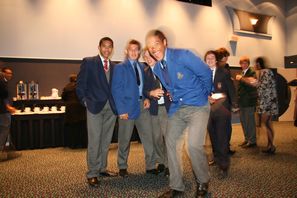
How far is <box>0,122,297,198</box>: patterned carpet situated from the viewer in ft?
8.78

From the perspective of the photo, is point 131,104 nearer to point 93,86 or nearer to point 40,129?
point 93,86

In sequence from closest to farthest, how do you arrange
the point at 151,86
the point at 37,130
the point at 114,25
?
the point at 151,86 < the point at 37,130 < the point at 114,25

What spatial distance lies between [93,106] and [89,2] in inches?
175

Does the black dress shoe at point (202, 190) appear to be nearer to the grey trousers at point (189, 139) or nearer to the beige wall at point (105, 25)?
the grey trousers at point (189, 139)

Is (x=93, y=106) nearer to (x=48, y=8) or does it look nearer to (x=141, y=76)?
(x=141, y=76)

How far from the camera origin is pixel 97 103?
9.69 ft

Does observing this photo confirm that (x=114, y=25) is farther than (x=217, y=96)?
Yes

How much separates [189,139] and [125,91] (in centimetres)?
109

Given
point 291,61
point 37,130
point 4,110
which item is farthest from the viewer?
point 291,61

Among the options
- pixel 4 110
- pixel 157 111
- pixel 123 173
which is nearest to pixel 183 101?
pixel 157 111

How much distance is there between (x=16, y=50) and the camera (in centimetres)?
599

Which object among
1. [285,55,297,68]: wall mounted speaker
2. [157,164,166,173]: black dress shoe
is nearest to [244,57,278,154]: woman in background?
[157,164,166,173]: black dress shoe

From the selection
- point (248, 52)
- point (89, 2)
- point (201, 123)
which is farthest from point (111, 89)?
point (248, 52)

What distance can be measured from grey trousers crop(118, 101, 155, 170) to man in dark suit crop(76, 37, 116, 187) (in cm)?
18
